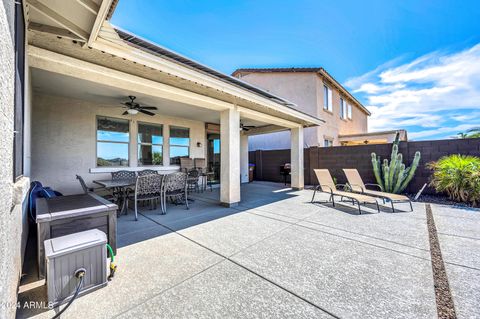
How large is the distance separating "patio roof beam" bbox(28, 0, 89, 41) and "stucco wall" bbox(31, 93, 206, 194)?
14.6ft

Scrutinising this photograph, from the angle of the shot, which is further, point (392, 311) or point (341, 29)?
point (341, 29)

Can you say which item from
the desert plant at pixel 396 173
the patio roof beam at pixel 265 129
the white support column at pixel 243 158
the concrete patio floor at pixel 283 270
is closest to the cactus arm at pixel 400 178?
the desert plant at pixel 396 173

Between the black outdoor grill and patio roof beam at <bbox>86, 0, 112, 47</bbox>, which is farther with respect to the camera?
the black outdoor grill

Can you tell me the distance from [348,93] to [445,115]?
80.9 feet

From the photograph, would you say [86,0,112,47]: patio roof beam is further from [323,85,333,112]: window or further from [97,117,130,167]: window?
[323,85,333,112]: window

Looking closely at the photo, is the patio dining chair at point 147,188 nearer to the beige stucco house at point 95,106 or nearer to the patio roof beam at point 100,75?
the beige stucco house at point 95,106

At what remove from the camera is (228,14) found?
7.30 m

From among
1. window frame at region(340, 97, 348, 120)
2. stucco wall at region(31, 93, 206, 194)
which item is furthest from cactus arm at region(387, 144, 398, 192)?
stucco wall at region(31, 93, 206, 194)

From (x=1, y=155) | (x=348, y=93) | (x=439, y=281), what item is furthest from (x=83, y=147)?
(x=348, y=93)

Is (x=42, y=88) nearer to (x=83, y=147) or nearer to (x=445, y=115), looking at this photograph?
(x=83, y=147)

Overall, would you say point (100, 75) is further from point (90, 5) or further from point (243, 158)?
point (243, 158)

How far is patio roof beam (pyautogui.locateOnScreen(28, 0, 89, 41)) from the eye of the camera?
220cm

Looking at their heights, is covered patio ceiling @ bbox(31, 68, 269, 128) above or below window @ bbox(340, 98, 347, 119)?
below

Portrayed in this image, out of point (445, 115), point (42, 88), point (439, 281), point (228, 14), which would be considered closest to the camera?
point (439, 281)
